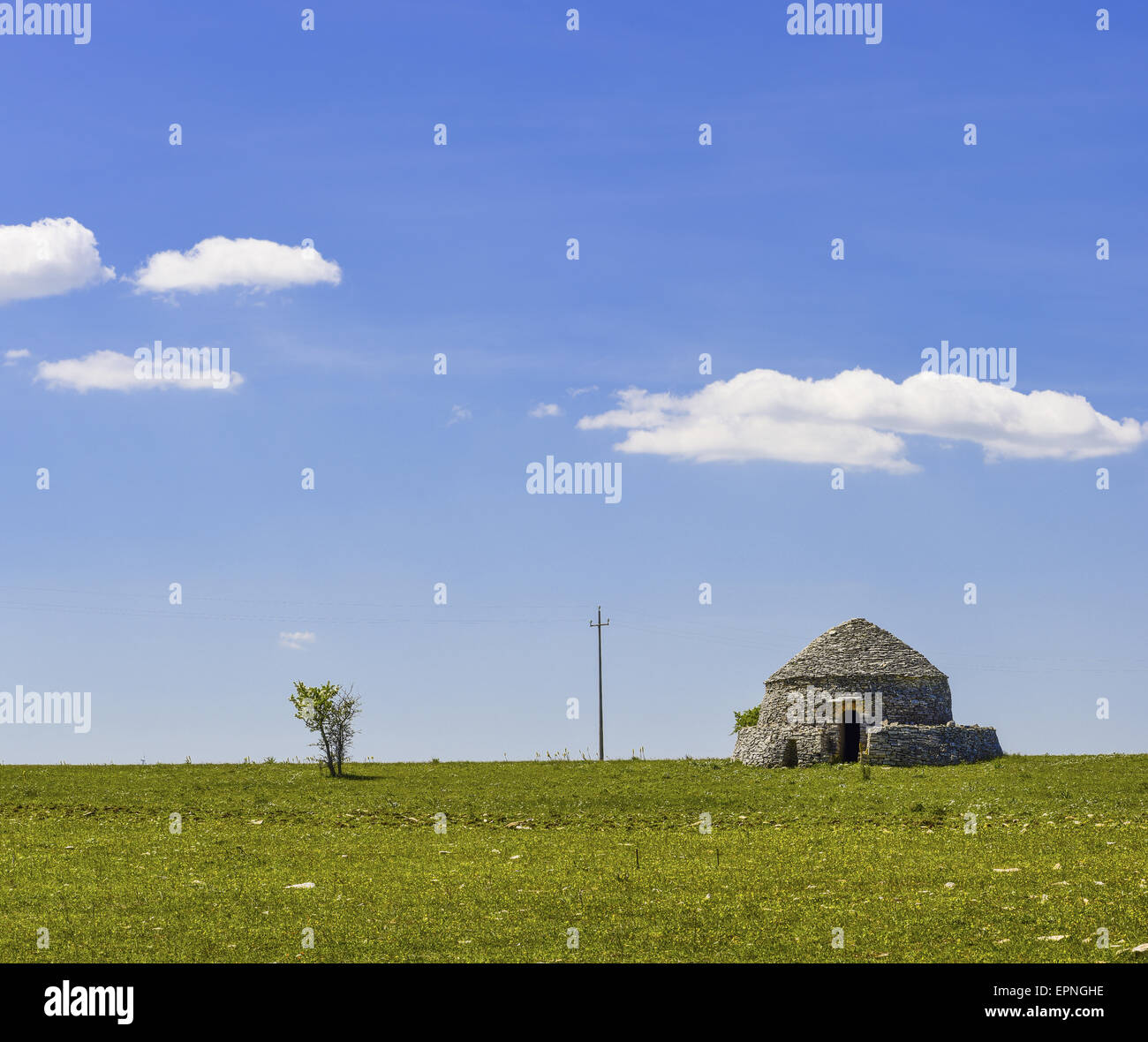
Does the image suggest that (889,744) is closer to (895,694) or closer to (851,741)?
(851,741)

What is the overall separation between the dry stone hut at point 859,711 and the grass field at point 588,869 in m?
5.89

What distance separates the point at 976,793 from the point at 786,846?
13.5 meters

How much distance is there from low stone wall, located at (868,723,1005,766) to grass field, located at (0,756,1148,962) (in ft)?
17.1

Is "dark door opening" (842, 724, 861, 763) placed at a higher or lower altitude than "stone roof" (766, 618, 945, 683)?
lower

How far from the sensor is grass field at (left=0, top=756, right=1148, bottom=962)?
16969 millimetres

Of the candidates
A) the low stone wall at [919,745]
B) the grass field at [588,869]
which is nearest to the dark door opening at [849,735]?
the low stone wall at [919,745]

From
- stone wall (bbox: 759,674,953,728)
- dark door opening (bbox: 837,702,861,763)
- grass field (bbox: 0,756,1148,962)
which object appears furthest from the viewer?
stone wall (bbox: 759,674,953,728)

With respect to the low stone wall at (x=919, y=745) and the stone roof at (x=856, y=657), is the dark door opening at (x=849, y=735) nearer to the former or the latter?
the stone roof at (x=856, y=657)

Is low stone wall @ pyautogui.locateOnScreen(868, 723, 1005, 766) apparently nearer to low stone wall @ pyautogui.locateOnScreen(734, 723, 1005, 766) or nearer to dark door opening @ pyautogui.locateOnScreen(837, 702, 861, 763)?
low stone wall @ pyautogui.locateOnScreen(734, 723, 1005, 766)

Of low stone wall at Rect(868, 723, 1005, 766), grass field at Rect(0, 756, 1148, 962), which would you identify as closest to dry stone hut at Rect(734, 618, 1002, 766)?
low stone wall at Rect(868, 723, 1005, 766)

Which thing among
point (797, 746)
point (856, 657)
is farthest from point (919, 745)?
point (856, 657)

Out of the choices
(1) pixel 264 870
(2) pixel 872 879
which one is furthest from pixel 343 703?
(2) pixel 872 879
